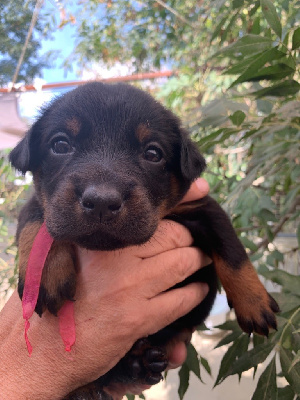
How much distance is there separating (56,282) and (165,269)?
1.38 feet

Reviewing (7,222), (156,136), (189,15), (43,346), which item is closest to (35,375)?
(43,346)

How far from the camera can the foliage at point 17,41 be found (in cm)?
Answer: 269

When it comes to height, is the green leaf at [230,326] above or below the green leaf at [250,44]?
below

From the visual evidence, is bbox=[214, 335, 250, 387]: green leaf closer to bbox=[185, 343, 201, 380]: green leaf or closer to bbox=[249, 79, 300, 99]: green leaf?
bbox=[185, 343, 201, 380]: green leaf

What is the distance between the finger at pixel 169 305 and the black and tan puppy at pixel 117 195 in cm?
14

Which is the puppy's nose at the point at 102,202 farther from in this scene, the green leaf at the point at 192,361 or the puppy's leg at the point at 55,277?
the green leaf at the point at 192,361

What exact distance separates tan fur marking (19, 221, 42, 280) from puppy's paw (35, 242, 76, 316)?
5.1 inches

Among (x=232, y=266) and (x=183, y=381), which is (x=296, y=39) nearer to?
(x=232, y=266)

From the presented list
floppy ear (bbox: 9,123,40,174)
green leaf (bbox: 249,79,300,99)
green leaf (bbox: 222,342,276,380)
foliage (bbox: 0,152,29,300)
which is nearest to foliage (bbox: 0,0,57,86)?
foliage (bbox: 0,152,29,300)

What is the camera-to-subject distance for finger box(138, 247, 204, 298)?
1.42 m

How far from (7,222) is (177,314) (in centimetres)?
195

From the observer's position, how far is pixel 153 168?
1.31 metres

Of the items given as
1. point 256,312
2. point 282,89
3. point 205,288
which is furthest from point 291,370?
point 282,89

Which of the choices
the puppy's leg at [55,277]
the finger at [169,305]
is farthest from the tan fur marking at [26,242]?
the finger at [169,305]
